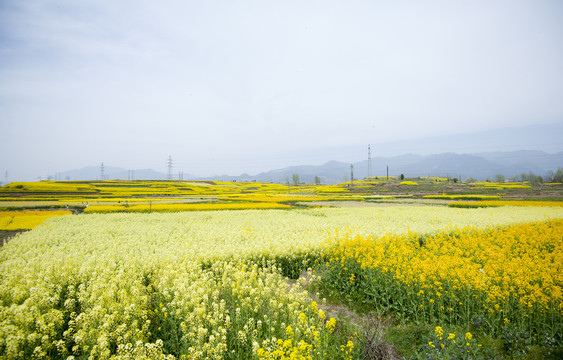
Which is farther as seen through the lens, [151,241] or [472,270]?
[151,241]

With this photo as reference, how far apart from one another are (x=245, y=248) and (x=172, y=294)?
417cm

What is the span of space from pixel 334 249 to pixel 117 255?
9.06m

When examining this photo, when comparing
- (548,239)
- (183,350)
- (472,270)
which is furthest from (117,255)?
(548,239)

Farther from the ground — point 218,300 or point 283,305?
point 283,305

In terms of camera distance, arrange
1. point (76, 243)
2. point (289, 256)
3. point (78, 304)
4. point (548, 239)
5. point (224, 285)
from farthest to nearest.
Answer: point (76, 243), point (548, 239), point (289, 256), point (224, 285), point (78, 304)

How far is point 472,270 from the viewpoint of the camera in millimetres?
6758

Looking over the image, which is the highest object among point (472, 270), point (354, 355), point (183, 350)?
point (472, 270)

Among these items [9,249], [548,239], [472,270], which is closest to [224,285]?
[472,270]

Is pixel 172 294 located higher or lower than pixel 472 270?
lower

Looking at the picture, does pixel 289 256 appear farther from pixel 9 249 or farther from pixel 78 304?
pixel 9 249

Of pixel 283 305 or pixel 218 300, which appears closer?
pixel 283 305

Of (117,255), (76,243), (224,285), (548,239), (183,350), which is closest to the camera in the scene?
(183,350)

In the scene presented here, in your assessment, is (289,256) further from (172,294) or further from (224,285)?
(172,294)

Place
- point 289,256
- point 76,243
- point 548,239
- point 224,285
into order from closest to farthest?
1. point 224,285
2. point 289,256
3. point 548,239
4. point 76,243
